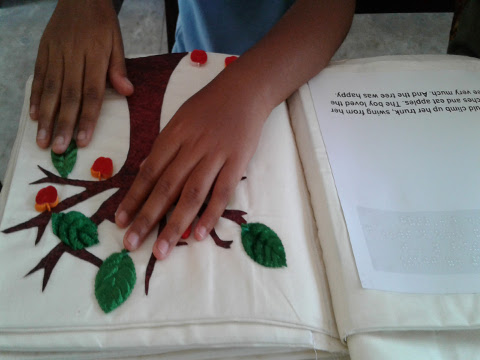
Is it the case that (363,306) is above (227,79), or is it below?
below

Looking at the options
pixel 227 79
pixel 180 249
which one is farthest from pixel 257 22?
pixel 180 249

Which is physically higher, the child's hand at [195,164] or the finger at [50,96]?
the finger at [50,96]

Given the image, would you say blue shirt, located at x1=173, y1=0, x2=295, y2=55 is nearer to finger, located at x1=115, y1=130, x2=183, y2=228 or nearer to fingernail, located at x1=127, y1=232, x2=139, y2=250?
finger, located at x1=115, y1=130, x2=183, y2=228

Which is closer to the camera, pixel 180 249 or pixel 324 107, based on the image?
pixel 180 249

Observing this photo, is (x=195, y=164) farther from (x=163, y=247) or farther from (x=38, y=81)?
(x=38, y=81)

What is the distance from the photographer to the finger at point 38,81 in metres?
0.45

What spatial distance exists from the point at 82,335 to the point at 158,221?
0.12 m

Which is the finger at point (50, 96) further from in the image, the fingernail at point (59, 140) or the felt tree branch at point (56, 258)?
the felt tree branch at point (56, 258)

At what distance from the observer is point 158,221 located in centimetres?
37

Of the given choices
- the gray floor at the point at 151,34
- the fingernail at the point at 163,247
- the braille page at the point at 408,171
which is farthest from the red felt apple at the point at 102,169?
the gray floor at the point at 151,34

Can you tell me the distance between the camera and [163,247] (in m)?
0.34

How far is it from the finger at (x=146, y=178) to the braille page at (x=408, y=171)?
7.2 inches

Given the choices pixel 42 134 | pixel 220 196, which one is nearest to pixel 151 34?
pixel 42 134

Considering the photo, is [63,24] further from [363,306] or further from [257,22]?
[363,306]
